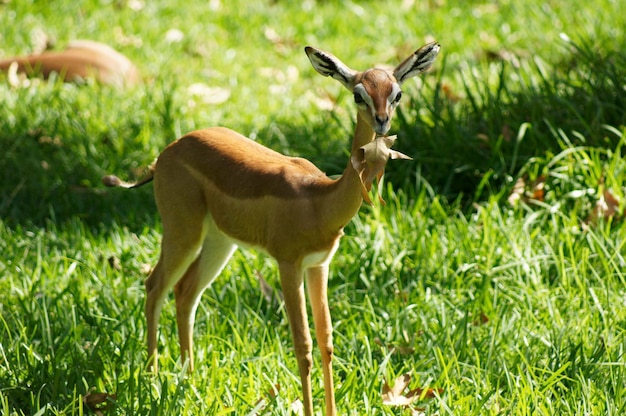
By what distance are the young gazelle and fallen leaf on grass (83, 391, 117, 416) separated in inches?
8.7

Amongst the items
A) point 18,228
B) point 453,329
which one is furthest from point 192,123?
point 453,329

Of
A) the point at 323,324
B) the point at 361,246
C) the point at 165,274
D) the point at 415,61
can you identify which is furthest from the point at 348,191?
the point at 361,246

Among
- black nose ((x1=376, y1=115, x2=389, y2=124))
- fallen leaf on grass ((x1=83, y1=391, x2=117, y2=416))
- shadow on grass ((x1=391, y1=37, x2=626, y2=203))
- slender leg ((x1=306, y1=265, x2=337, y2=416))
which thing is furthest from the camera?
shadow on grass ((x1=391, y1=37, x2=626, y2=203))

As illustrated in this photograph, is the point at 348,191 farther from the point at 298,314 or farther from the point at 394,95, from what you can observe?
the point at 298,314

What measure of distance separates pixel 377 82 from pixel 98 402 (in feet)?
5.02

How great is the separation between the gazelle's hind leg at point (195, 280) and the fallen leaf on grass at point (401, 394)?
0.73 m

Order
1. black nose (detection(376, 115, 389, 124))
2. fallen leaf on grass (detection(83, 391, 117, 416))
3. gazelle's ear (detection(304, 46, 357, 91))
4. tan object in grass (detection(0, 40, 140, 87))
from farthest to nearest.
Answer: tan object in grass (detection(0, 40, 140, 87)), fallen leaf on grass (detection(83, 391, 117, 416)), gazelle's ear (detection(304, 46, 357, 91)), black nose (detection(376, 115, 389, 124))

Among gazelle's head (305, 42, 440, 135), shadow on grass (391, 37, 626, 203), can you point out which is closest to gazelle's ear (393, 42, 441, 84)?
gazelle's head (305, 42, 440, 135)

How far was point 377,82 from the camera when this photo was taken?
105 inches

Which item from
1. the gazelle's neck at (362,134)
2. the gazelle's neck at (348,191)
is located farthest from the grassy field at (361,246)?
the gazelle's neck at (362,134)

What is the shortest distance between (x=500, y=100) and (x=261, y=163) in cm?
251

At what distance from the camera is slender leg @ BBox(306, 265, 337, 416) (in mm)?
3143

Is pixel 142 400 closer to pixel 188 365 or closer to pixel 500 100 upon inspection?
pixel 188 365

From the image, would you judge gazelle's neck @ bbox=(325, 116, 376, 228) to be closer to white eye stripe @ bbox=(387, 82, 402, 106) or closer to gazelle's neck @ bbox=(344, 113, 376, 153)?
gazelle's neck @ bbox=(344, 113, 376, 153)
